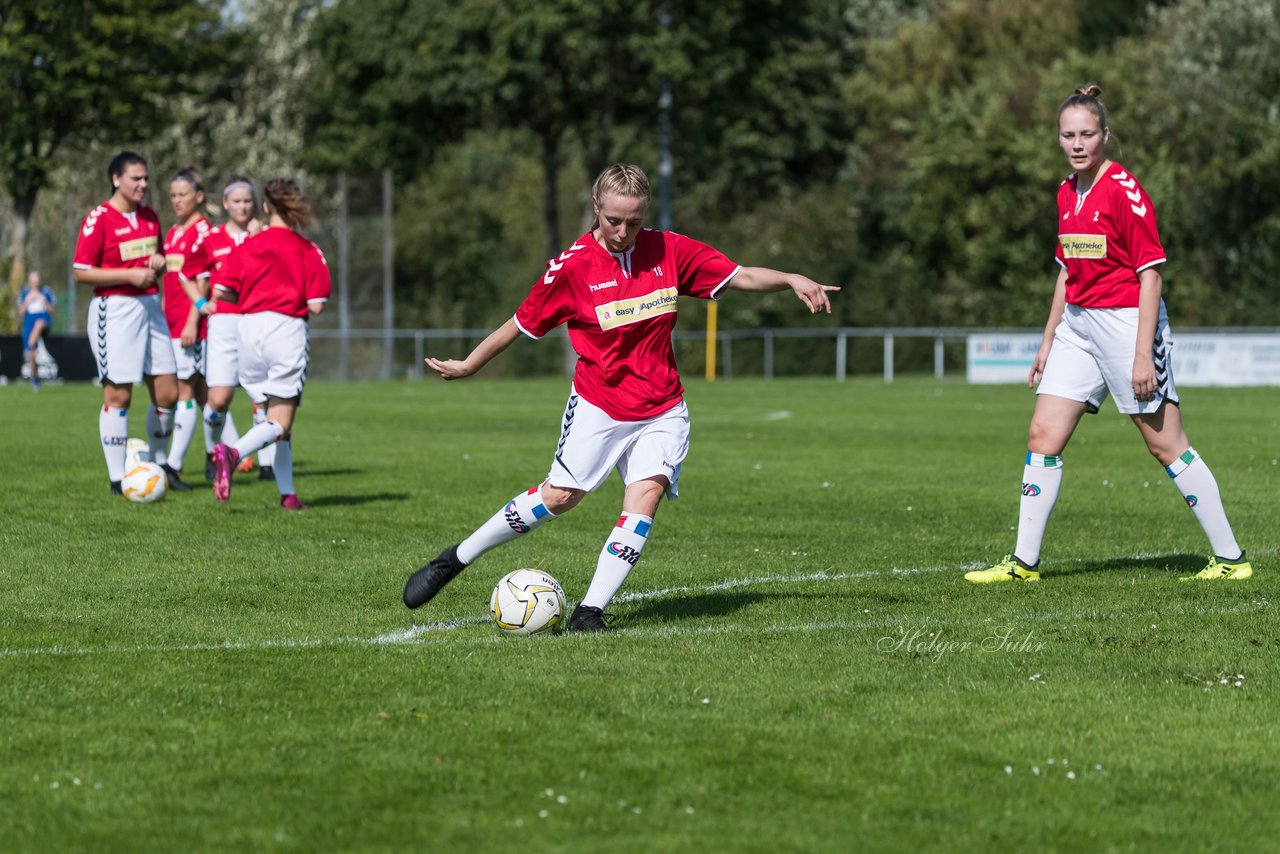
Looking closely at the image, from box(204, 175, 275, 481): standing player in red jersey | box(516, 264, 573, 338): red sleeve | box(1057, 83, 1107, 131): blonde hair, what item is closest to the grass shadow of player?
box(516, 264, 573, 338): red sleeve

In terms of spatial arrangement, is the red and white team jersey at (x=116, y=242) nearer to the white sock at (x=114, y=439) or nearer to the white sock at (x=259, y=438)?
the white sock at (x=114, y=439)

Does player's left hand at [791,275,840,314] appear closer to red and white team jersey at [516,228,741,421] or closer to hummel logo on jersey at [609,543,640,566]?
red and white team jersey at [516,228,741,421]

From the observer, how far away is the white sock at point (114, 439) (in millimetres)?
12117

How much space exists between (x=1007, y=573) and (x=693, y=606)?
173 cm

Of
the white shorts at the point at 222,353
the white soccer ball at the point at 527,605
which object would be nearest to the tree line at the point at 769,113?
the white shorts at the point at 222,353

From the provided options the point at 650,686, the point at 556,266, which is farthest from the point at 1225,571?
the point at 650,686

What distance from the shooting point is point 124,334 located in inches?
475

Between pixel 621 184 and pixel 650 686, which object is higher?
pixel 621 184

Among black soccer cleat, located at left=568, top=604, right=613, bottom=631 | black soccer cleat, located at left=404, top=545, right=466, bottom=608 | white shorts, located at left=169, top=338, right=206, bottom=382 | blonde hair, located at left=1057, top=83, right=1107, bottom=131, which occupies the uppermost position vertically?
blonde hair, located at left=1057, top=83, right=1107, bottom=131

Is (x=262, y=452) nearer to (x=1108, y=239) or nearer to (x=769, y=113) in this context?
(x=1108, y=239)

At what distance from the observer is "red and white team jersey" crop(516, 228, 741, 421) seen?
22.6 feet

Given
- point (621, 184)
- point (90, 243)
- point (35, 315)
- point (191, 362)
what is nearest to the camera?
point (621, 184)

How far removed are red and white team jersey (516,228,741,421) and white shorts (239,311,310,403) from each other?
475 centimetres

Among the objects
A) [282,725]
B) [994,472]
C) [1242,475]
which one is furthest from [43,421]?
[282,725]
